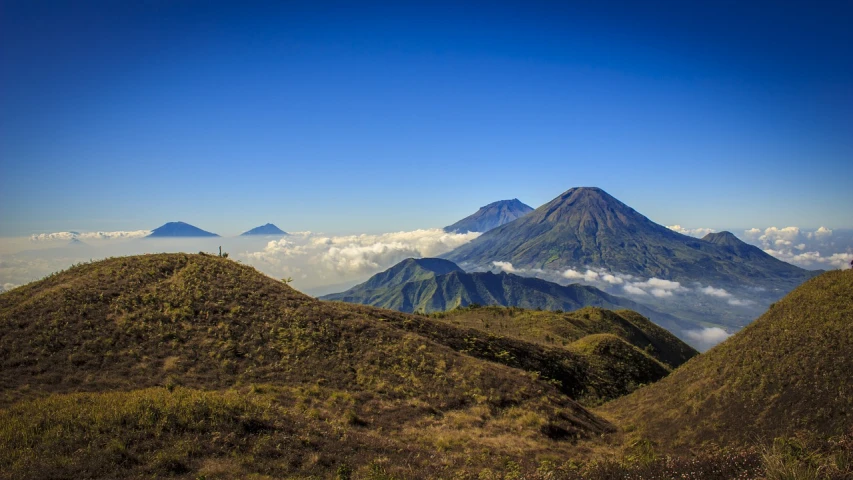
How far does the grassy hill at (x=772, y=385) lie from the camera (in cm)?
1900

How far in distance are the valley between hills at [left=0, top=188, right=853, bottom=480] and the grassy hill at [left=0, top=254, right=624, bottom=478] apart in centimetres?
12

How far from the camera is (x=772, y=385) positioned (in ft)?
71.1

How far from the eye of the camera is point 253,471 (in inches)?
531

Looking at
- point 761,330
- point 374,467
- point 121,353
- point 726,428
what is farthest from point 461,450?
point 761,330

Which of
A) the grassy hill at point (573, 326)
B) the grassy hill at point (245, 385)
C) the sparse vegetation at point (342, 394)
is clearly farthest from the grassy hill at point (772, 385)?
the grassy hill at point (573, 326)

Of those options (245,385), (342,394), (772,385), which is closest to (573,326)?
(772,385)

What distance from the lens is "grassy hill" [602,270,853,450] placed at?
62.3 feet

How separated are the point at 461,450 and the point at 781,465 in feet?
39.8

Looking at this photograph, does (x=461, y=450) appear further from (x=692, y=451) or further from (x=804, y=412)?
(x=804, y=412)

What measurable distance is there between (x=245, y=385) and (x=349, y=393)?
20.4 ft

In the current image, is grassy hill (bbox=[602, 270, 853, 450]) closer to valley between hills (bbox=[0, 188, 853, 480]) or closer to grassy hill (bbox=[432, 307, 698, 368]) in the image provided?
valley between hills (bbox=[0, 188, 853, 480])

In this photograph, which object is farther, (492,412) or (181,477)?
(492,412)

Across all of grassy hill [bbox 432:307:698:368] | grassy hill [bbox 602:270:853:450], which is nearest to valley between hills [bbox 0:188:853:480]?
grassy hill [bbox 602:270:853:450]

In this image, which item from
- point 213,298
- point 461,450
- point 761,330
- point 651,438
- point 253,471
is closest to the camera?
point 253,471
